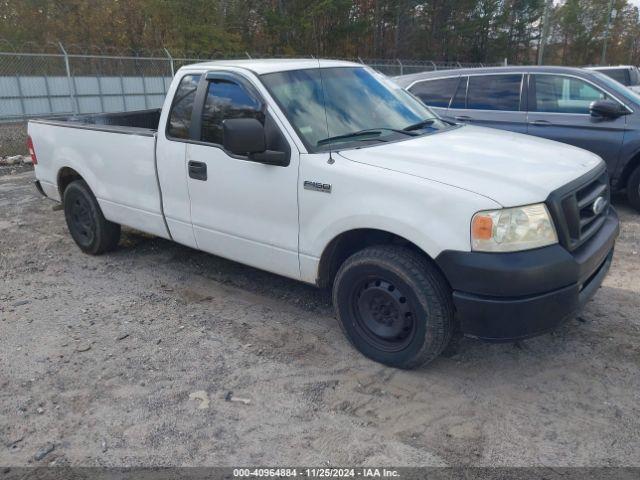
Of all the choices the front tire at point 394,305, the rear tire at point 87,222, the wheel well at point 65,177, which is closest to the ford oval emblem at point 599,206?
the front tire at point 394,305

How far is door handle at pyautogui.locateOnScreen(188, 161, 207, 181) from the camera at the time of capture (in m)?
4.25

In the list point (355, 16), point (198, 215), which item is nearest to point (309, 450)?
point (198, 215)

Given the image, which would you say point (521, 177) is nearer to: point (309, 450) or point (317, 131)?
point (317, 131)

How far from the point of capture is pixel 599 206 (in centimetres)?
361

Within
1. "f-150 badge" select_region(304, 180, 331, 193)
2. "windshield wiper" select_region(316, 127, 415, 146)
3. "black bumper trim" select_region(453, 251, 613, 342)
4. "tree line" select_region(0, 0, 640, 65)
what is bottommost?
"black bumper trim" select_region(453, 251, 613, 342)

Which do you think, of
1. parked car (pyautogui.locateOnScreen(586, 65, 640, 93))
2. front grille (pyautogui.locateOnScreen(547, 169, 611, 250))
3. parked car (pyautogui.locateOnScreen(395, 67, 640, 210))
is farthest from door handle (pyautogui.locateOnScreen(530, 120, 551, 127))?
parked car (pyautogui.locateOnScreen(586, 65, 640, 93))

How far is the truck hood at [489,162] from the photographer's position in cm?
306

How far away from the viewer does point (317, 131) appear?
3.78m

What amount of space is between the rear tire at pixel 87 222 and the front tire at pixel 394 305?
3109mm

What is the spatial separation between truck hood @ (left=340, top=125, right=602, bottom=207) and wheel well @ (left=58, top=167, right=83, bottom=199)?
361 cm

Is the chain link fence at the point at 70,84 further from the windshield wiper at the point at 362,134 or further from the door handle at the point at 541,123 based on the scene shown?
the windshield wiper at the point at 362,134

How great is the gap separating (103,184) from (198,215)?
150 cm

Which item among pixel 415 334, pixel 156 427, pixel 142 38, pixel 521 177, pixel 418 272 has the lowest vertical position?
pixel 156 427

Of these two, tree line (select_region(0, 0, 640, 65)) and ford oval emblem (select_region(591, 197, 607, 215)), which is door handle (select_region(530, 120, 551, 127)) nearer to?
ford oval emblem (select_region(591, 197, 607, 215))
